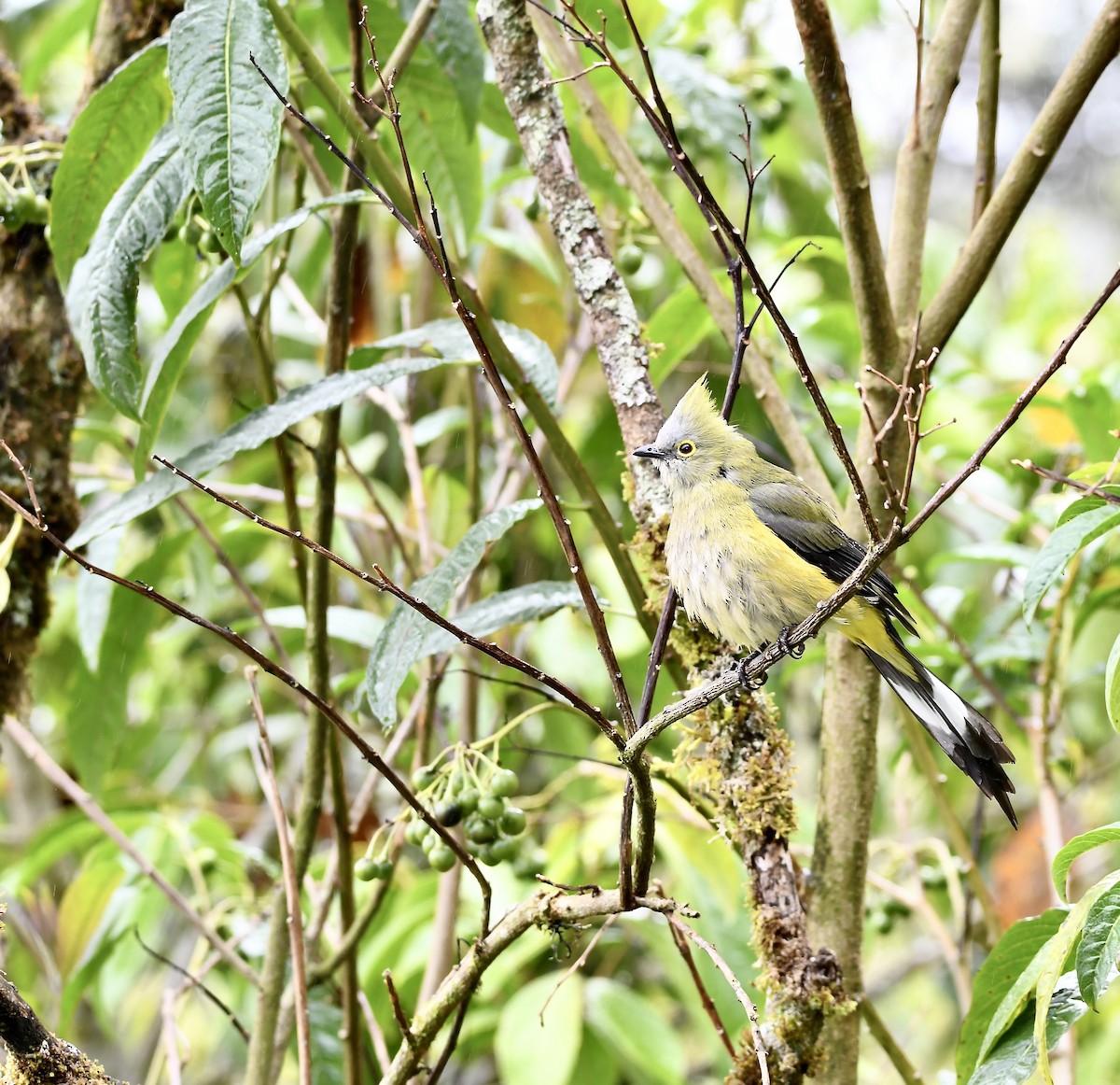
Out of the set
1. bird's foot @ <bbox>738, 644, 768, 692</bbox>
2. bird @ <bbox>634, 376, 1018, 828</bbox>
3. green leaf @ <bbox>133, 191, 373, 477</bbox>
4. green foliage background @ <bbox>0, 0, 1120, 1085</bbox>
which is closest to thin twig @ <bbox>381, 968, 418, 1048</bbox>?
green foliage background @ <bbox>0, 0, 1120, 1085</bbox>

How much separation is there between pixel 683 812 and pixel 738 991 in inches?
56.7

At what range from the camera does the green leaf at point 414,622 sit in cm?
167

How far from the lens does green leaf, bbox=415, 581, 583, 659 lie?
1.92 meters

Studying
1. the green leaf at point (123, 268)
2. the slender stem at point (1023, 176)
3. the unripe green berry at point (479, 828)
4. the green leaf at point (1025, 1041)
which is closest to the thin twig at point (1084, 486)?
the slender stem at point (1023, 176)

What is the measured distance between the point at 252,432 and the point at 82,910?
5.65ft

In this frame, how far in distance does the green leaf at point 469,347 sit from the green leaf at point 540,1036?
136 cm

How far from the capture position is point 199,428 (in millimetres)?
4492

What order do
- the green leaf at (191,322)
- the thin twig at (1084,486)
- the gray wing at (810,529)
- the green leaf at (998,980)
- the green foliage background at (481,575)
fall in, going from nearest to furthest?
1. the thin twig at (1084,486)
2. the green leaf at (998,980)
3. the green leaf at (191,322)
4. the gray wing at (810,529)
5. the green foliage background at (481,575)

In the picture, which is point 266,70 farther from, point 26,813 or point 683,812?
point 26,813

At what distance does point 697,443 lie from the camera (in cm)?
218

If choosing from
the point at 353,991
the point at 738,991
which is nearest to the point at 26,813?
the point at 353,991

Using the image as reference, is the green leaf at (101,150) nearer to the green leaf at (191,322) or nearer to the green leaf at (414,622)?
the green leaf at (191,322)

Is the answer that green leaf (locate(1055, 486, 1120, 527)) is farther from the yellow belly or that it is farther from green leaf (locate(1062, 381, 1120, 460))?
green leaf (locate(1062, 381, 1120, 460))

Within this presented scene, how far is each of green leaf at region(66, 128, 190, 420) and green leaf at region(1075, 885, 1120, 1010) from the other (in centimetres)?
154
